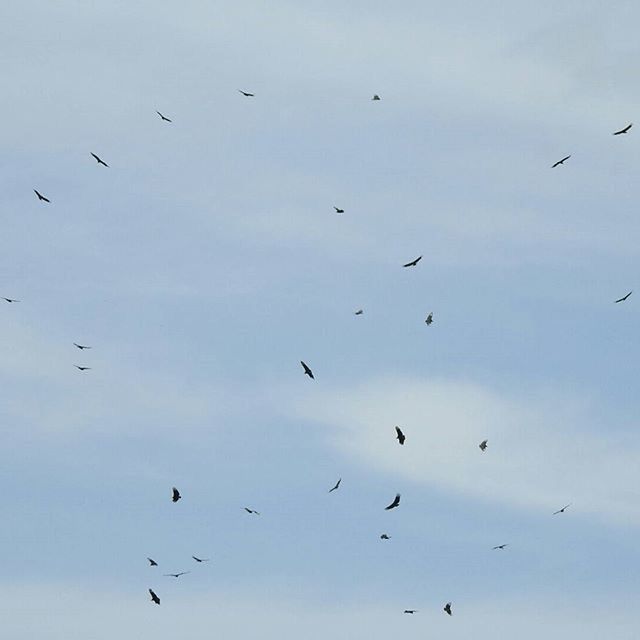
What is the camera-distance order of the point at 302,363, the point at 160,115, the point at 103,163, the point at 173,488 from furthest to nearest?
the point at 173,488
the point at 103,163
the point at 160,115
the point at 302,363

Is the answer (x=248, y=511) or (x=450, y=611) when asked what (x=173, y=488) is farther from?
(x=450, y=611)

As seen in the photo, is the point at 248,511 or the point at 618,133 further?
the point at 248,511

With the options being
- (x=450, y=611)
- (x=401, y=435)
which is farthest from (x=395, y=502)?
(x=450, y=611)

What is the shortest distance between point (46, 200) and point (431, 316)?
3033 centimetres

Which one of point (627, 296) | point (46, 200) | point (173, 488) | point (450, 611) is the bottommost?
point (450, 611)

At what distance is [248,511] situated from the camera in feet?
269

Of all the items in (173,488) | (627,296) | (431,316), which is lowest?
(173,488)

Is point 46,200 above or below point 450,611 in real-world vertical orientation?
above

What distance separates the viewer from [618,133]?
74812mm

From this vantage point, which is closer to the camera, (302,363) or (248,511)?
(302,363)

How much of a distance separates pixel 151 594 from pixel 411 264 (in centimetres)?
3320

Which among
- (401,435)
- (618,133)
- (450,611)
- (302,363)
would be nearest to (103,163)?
(302,363)


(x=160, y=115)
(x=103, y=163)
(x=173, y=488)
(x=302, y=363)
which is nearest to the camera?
(x=302, y=363)

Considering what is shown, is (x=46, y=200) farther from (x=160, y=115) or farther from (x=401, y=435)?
(x=401, y=435)
